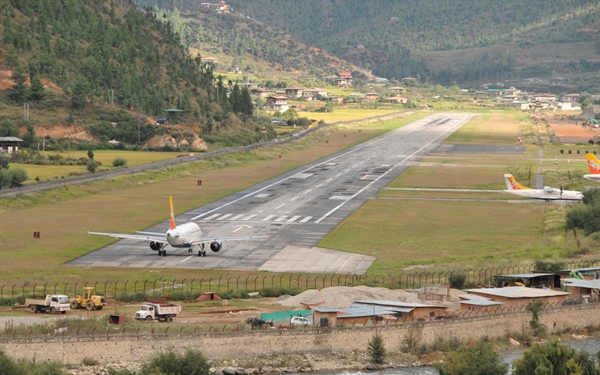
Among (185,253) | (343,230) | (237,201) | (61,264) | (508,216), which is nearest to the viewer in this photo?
(61,264)

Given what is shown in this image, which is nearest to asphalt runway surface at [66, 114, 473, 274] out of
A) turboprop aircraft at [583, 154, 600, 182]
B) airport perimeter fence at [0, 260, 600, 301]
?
airport perimeter fence at [0, 260, 600, 301]

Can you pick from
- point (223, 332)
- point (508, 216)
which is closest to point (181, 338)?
point (223, 332)

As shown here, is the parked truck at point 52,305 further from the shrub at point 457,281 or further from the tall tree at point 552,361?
the shrub at point 457,281

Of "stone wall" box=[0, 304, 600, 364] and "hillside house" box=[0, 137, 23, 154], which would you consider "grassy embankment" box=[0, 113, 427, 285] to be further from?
"hillside house" box=[0, 137, 23, 154]

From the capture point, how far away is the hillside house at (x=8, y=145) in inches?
7559

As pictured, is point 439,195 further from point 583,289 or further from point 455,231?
point 583,289

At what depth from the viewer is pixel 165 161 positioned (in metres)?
193

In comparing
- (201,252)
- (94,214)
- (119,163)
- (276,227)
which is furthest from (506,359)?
(119,163)

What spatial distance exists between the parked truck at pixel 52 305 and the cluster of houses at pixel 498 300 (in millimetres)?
16788

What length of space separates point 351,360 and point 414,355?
465cm

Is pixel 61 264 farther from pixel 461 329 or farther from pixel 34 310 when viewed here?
pixel 461 329

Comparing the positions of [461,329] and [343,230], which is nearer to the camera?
[461,329]

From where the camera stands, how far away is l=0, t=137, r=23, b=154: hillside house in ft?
630

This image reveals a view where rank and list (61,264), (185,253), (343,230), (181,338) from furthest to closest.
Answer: (343,230), (185,253), (61,264), (181,338)
